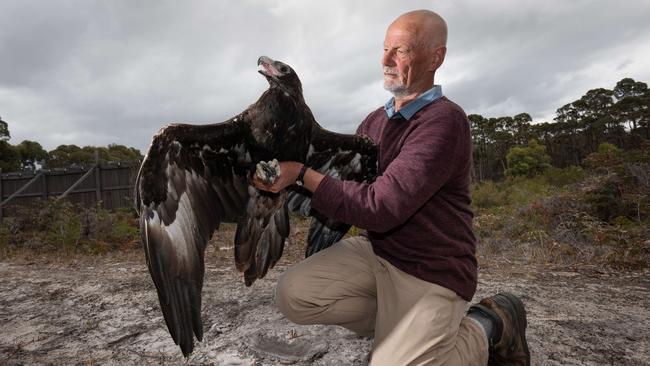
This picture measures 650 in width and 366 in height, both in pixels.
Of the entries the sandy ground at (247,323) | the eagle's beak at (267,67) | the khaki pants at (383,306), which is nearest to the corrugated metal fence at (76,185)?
the sandy ground at (247,323)

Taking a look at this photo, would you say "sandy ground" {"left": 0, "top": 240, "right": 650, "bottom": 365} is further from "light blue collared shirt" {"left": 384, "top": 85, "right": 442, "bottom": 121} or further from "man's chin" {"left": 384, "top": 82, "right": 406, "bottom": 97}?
"man's chin" {"left": 384, "top": 82, "right": 406, "bottom": 97}

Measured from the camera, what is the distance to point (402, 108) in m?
2.60

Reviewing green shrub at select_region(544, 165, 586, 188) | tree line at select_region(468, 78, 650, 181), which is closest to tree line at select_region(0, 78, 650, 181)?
tree line at select_region(468, 78, 650, 181)

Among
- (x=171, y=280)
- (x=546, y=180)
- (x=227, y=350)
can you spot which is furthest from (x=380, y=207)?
(x=546, y=180)

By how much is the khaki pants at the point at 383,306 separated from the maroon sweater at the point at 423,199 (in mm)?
124

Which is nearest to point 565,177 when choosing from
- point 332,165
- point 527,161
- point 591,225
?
point 591,225

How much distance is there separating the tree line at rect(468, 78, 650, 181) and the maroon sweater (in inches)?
1802

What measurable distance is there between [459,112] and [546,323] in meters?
2.41

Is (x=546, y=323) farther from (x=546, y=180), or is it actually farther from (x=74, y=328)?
(x=546, y=180)

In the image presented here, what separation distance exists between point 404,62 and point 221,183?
1.68 meters

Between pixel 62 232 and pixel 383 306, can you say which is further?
pixel 62 232

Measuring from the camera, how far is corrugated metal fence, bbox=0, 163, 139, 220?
47.9 ft

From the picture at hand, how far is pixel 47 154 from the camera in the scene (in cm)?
4184

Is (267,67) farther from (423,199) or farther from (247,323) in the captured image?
(247,323)
